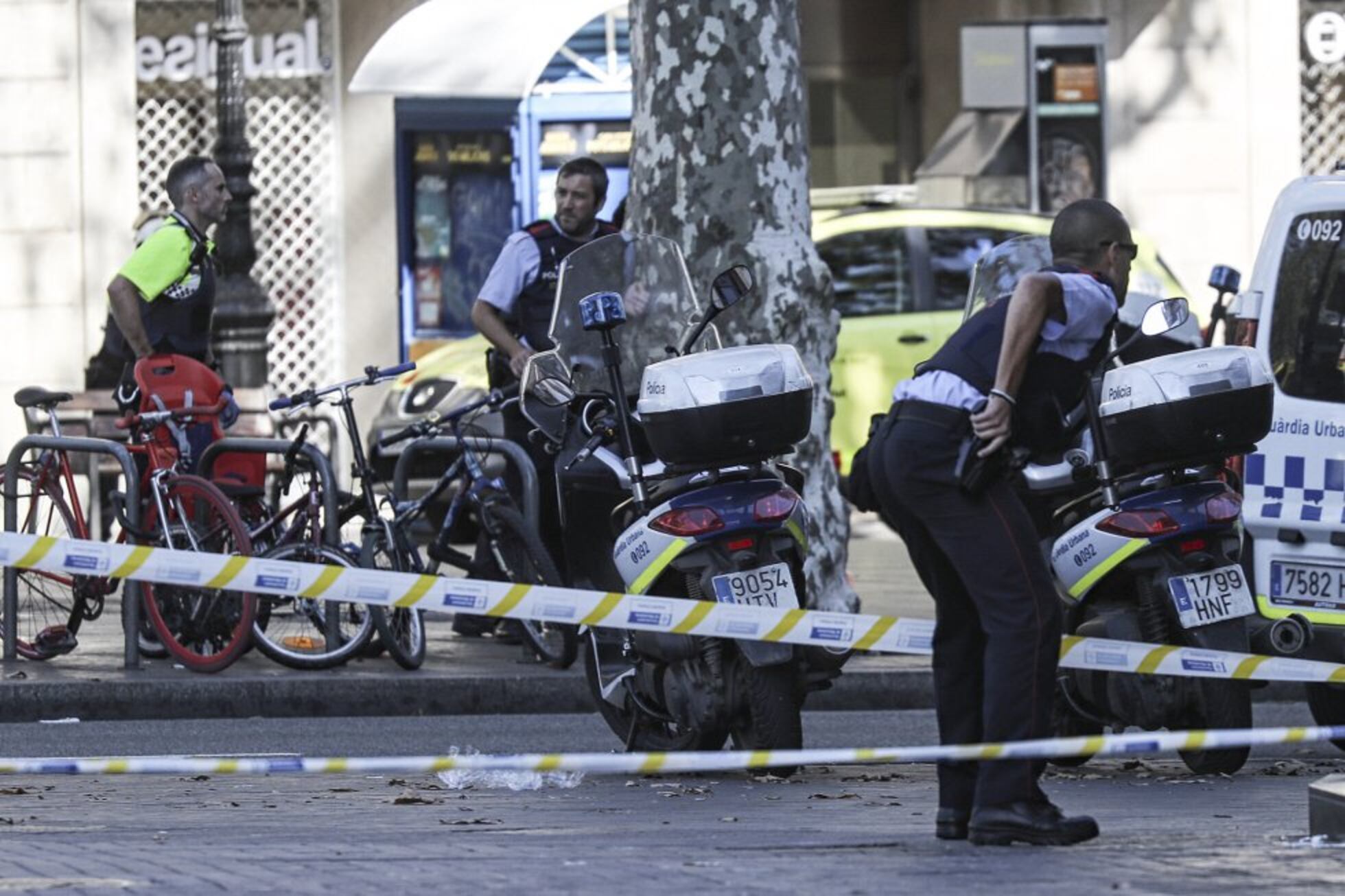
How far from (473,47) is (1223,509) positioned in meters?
12.4

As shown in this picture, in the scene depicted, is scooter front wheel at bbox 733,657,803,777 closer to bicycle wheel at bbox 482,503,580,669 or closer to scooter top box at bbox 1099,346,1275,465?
scooter top box at bbox 1099,346,1275,465

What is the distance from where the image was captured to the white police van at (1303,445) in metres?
9.02

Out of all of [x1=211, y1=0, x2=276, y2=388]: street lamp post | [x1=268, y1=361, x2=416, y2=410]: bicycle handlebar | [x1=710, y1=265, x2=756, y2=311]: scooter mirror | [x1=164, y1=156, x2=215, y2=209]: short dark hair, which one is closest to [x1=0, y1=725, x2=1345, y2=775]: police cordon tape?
[x1=710, y1=265, x2=756, y2=311]: scooter mirror

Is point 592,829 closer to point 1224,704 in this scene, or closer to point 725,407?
point 725,407

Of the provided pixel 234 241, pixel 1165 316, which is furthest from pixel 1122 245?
pixel 234 241

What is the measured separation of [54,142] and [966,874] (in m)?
14.9

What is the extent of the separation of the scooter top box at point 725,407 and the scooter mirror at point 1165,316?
1114mm

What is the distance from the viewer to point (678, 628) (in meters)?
8.03

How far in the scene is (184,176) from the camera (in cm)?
1109

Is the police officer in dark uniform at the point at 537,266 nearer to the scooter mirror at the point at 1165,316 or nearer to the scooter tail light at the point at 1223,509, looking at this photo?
the scooter tail light at the point at 1223,509

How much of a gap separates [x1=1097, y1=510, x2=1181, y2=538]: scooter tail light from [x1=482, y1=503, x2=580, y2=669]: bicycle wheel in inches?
115

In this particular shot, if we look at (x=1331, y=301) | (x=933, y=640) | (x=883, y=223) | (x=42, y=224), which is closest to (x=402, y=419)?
(x=883, y=223)

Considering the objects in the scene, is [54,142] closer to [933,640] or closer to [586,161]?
[586,161]

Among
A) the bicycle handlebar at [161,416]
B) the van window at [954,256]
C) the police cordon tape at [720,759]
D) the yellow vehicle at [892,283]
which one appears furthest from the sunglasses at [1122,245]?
the van window at [954,256]
